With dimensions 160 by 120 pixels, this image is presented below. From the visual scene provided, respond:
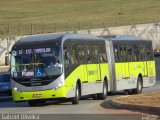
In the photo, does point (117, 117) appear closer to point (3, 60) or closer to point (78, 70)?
point (78, 70)

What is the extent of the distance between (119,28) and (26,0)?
40.6 metres

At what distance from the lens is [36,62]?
91.8 feet

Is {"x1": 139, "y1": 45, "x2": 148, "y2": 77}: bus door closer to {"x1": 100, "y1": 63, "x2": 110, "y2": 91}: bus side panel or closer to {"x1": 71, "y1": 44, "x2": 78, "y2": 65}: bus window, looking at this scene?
{"x1": 100, "y1": 63, "x2": 110, "y2": 91}: bus side panel

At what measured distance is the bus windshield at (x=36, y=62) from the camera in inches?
1091

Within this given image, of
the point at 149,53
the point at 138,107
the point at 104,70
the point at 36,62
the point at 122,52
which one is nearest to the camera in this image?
the point at 138,107

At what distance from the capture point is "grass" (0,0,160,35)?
8706cm

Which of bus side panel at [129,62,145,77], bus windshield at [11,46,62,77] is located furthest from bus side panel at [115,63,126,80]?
bus windshield at [11,46,62,77]

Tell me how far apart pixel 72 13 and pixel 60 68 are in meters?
75.9

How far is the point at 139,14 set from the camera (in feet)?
331

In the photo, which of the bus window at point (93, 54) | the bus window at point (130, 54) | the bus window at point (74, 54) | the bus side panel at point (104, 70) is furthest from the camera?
the bus window at point (130, 54)

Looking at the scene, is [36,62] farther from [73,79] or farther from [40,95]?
[73,79]

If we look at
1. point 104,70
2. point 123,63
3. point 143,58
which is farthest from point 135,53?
point 104,70

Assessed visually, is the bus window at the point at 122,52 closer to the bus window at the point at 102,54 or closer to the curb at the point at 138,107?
the bus window at the point at 102,54

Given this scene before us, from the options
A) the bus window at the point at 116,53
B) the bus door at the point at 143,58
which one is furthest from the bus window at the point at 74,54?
the bus door at the point at 143,58
